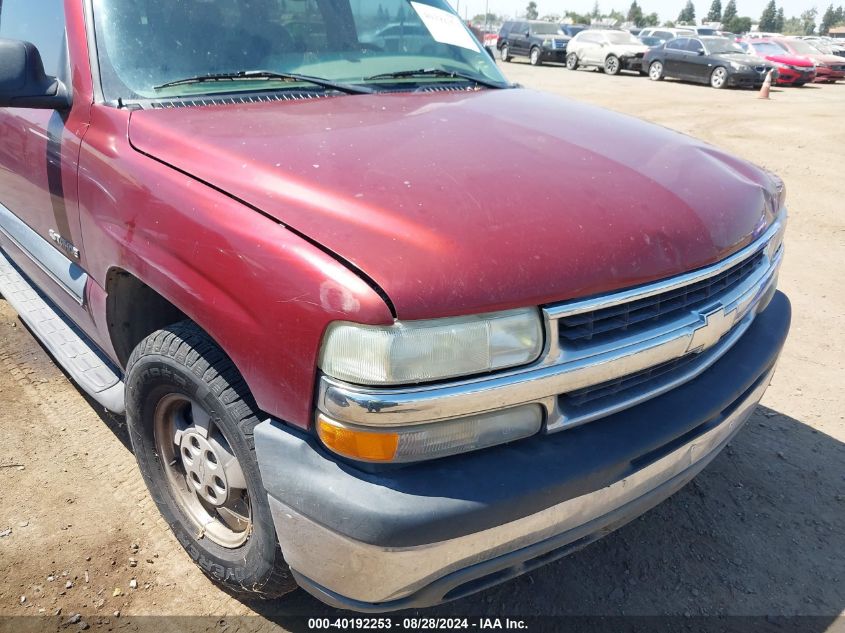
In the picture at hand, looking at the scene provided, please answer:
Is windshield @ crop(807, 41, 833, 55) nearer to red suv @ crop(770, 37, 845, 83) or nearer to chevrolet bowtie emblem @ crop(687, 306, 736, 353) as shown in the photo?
red suv @ crop(770, 37, 845, 83)

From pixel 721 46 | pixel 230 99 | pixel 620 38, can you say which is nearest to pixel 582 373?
pixel 230 99

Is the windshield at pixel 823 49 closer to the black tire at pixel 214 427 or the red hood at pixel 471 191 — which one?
the red hood at pixel 471 191

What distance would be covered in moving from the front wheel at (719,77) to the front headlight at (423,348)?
21126 millimetres

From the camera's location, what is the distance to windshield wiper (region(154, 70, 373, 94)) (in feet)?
7.63

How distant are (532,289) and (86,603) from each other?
177 cm

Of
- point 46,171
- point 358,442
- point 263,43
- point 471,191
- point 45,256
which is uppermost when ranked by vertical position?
point 263,43

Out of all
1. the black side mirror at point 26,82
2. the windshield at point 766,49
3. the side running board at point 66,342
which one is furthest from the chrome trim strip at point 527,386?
the windshield at point 766,49

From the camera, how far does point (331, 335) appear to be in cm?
149

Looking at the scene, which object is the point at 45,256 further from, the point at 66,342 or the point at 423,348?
the point at 423,348

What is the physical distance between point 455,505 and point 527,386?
0.32 m

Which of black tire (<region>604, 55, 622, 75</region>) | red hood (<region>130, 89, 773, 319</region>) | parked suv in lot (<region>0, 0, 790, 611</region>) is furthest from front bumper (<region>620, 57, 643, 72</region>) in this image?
red hood (<region>130, 89, 773, 319</region>)

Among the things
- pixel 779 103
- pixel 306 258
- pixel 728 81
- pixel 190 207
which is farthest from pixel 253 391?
pixel 728 81

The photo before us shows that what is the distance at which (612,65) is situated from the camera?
80.0 feet

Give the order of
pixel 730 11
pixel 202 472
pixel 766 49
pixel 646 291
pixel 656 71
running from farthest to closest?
pixel 730 11
pixel 766 49
pixel 656 71
pixel 202 472
pixel 646 291
